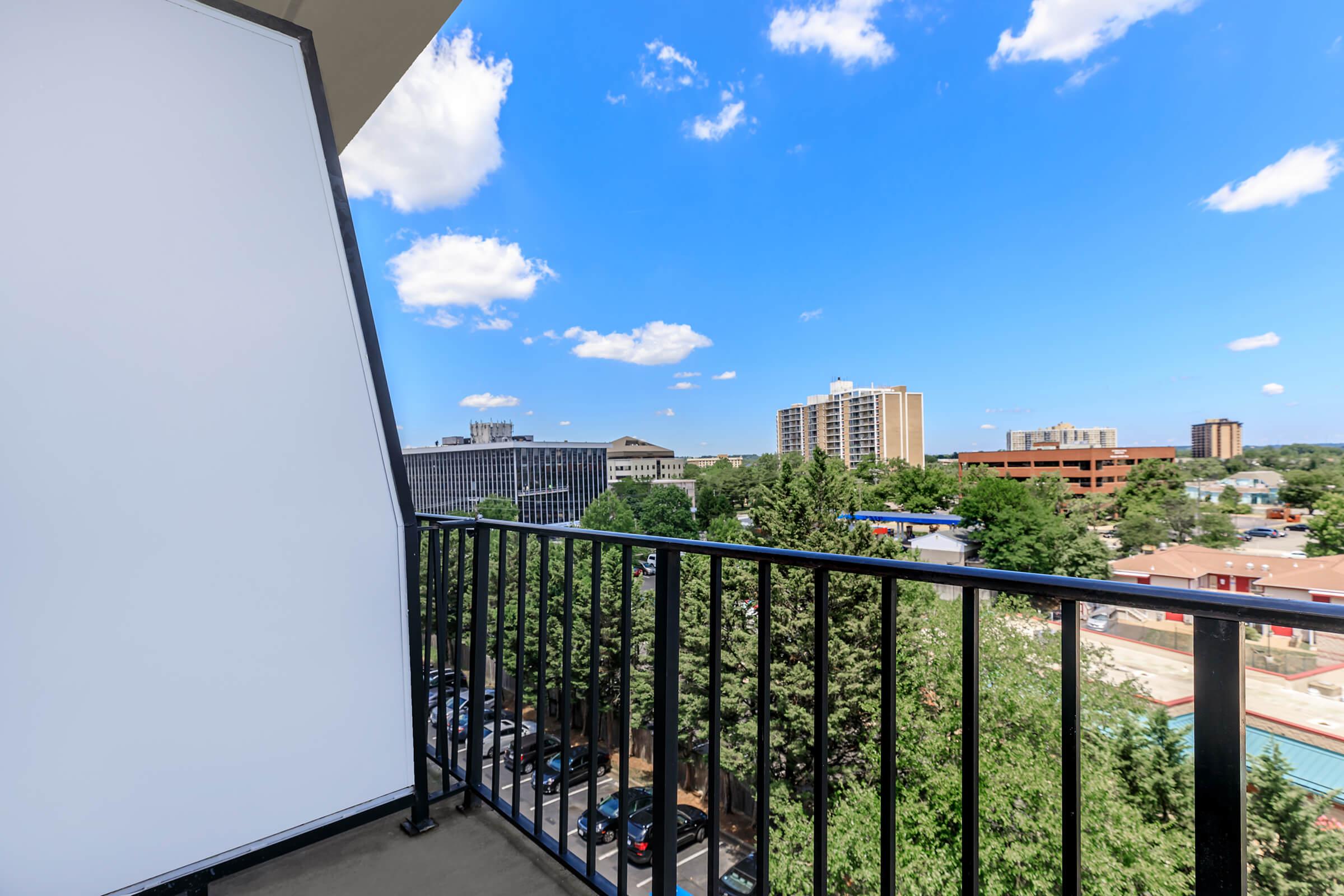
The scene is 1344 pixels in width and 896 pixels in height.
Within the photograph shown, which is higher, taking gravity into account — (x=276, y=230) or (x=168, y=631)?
(x=276, y=230)

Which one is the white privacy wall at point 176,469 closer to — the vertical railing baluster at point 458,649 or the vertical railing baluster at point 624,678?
the vertical railing baluster at point 458,649

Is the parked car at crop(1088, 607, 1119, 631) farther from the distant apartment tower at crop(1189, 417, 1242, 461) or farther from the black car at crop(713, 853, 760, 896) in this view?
the distant apartment tower at crop(1189, 417, 1242, 461)

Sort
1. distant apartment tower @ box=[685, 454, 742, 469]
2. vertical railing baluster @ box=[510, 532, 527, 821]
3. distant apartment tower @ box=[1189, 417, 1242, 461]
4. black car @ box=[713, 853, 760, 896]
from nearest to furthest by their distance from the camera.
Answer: vertical railing baluster @ box=[510, 532, 527, 821] → black car @ box=[713, 853, 760, 896] → distant apartment tower @ box=[1189, 417, 1242, 461] → distant apartment tower @ box=[685, 454, 742, 469]

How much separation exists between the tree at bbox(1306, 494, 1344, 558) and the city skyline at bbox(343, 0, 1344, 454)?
5718 mm

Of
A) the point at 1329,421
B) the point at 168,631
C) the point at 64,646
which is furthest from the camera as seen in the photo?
the point at 1329,421

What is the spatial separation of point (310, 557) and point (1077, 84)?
1901 inches

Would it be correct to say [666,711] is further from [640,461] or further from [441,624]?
[640,461]

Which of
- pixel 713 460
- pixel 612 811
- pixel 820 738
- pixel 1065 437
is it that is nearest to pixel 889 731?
pixel 820 738

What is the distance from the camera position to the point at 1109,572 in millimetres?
15570

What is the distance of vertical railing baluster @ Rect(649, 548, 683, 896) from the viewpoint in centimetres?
128

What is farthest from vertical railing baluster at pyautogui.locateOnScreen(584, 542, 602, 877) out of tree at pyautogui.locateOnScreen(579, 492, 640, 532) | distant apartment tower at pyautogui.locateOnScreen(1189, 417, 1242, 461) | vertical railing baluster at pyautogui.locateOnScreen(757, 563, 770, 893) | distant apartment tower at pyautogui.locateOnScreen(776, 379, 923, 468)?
distant apartment tower at pyautogui.locateOnScreen(776, 379, 923, 468)

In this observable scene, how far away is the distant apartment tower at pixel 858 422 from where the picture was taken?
3234 cm

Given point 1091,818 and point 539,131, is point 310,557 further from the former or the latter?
point 539,131

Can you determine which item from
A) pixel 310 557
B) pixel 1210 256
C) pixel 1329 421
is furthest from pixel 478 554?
pixel 1210 256
